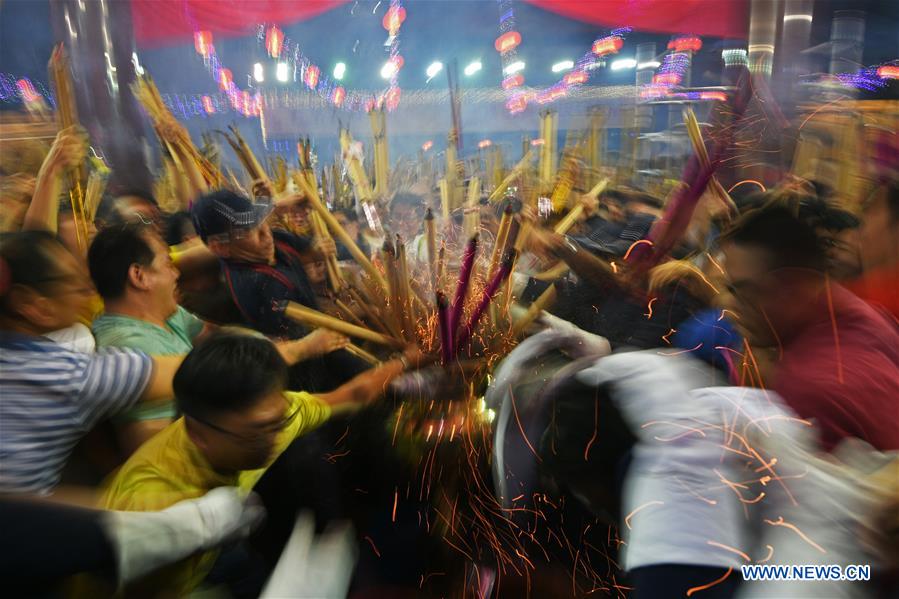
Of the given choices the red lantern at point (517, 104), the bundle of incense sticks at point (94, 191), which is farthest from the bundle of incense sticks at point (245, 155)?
the red lantern at point (517, 104)

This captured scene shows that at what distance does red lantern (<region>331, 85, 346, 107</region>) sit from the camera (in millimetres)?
882

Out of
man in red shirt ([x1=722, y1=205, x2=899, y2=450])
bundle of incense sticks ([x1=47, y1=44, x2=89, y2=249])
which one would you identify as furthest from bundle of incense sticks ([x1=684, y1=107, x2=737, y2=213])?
bundle of incense sticks ([x1=47, y1=44, x2=89, y2=249])

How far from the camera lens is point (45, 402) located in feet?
2.13

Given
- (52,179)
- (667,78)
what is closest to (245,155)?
(52,179)

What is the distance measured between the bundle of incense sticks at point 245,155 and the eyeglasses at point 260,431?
40 centimetres

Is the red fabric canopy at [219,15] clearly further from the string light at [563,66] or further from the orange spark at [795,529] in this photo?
the orange spark at [795,529]

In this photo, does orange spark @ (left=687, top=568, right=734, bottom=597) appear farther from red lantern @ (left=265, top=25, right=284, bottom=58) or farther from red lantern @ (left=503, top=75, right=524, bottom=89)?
red lantern @ (left=265, top=25, right=284, bottom=58)

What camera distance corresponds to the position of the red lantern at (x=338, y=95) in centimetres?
88

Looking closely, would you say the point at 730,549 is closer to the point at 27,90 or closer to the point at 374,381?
the point at 374,381

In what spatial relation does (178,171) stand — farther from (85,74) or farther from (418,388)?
(418,388)

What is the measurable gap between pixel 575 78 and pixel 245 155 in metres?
0.59

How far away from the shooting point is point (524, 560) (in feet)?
2.57

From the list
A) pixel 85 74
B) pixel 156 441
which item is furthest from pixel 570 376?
pixel 85 74

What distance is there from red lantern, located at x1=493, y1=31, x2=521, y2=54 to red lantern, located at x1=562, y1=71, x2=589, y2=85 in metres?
0.12
